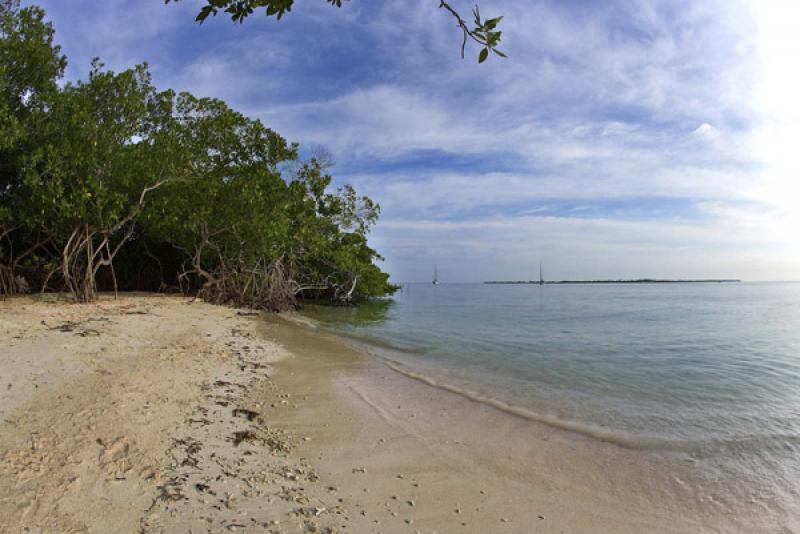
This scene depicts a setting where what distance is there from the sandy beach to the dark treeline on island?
250 inches

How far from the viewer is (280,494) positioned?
3.16 m

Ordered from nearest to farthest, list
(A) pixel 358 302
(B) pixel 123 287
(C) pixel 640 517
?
1. (C) pixel 640 517
2. (B) pixel 123 287
3. (A) pixel 358 302

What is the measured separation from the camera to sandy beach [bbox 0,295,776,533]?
2.84m

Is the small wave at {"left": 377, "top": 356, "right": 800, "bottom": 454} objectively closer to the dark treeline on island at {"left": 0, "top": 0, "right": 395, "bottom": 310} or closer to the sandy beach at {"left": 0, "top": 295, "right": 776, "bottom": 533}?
the sandy beach at {"left": 0, "top": 295, "right": 776, "bottom": 533}

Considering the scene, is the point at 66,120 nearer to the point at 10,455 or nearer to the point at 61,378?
the point at 61,378

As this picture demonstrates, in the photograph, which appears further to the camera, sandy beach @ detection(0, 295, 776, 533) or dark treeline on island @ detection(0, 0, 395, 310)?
dark treeline on island @ detection(0, 0, 395, 310)

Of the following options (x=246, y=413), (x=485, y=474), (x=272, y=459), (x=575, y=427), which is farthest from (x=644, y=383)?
(x=272, y=459)

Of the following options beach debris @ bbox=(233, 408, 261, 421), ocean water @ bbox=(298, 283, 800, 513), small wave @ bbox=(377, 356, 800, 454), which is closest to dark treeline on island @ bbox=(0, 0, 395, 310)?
ocean water @ bbox=(298, 283, 800, 513)

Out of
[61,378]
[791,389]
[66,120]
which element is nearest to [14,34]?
[66,120]

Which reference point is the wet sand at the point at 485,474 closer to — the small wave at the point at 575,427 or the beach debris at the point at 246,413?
the small wave at the point at 575,427

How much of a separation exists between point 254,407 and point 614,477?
3.79 meters

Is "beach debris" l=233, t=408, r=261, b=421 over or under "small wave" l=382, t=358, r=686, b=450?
over

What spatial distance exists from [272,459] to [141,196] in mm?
11669

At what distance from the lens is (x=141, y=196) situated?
12906 millimetres
